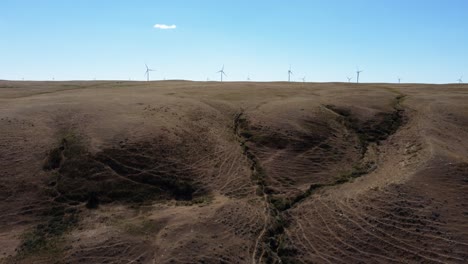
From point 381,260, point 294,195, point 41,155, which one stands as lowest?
point 381,260

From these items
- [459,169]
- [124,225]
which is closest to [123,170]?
[124,225]

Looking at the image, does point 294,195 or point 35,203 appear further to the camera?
point 294,195

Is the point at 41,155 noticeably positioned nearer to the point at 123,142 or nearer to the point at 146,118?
the point at 123,142

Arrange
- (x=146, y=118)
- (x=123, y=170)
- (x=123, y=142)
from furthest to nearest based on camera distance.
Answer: (x=146, y=118) < (x=123, y=142) < (x=123, y=170)

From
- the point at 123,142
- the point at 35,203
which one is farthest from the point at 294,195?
the point at 35,203

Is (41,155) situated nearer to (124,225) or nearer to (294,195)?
(124,225)

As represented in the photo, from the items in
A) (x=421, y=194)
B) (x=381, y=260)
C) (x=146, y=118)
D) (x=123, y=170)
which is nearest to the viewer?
(x=381, y=260)

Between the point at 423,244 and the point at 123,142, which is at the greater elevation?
the point at 123,142
